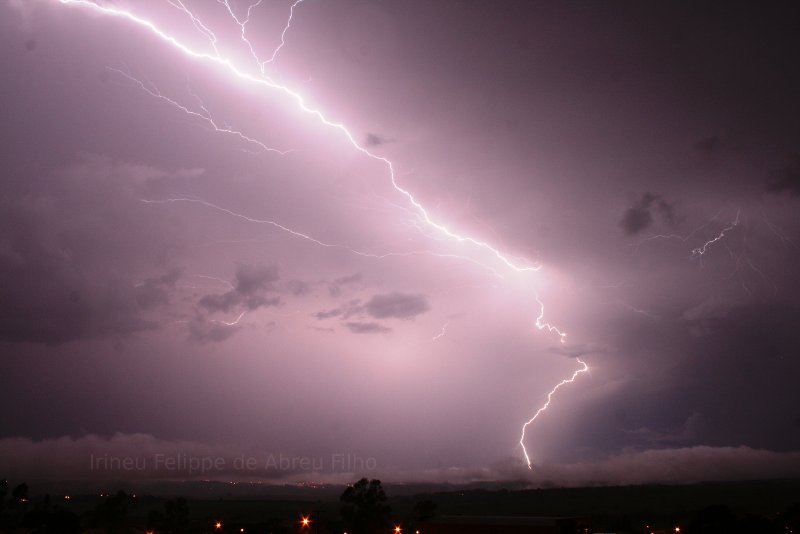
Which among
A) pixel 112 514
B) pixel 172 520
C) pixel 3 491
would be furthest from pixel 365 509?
pixel 3 491

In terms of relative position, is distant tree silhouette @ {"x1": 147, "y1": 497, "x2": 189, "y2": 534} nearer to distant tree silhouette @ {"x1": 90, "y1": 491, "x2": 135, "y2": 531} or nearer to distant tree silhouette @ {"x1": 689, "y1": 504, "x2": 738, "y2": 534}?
distant tree silhouette @ {"x1": 90, "y1": 491, "x2": 135, "y2": 531}

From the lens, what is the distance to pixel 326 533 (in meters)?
56.6

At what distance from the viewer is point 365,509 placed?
54.8 meters

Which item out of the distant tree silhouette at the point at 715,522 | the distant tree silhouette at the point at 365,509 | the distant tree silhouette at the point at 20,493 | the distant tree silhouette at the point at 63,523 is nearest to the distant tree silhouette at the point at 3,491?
the distant tree silhouette at the point at 20,493

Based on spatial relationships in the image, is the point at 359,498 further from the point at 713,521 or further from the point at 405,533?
the point at 713,521

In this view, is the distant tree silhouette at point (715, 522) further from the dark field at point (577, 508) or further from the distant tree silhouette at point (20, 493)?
the distant tree silhouette at point (20, 493)

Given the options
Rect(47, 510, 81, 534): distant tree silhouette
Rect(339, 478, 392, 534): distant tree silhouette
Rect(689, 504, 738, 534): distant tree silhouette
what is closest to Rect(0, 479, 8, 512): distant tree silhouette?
Rect(47, 510, 81, 534): distant tree silhouette

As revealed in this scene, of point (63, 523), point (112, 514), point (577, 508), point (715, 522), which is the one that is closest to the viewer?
point (715, 522)

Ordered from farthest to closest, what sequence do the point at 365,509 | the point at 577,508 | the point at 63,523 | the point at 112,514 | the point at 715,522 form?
1. the point at 577,508
2. the point at 112,514
3. the point at 365,509
4. the point at 63,523
5. the point at 715,522

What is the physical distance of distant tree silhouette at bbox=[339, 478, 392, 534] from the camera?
53531mm

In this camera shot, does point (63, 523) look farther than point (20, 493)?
No

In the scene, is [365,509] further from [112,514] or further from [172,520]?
[112,514]

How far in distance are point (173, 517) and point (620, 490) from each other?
484 feet

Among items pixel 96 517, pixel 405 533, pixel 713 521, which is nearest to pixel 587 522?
pixel 405 533
